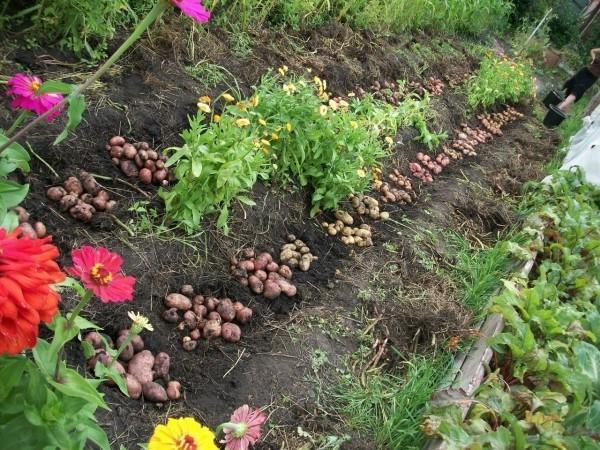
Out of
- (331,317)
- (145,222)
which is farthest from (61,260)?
(331,317)

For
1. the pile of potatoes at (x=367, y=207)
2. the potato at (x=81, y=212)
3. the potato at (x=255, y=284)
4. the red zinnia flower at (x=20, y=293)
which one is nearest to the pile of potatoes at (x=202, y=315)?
the potato at (x=255, y=284)

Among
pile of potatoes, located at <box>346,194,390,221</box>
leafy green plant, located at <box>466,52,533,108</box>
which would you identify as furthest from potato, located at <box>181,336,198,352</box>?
leafy green plant, located at <box>466,52,533,108</box>

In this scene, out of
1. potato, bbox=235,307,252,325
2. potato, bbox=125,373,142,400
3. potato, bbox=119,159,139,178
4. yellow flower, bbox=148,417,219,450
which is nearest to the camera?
yellow flower, bbox=148,417,219,450

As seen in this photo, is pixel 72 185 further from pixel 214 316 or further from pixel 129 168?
pixel 214 316

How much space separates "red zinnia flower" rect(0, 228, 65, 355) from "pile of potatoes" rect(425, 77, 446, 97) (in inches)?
175

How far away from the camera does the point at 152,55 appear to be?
279 centimetres

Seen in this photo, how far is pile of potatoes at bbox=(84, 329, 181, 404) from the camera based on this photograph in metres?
1.69

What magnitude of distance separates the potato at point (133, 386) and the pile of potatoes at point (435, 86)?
12.5ft

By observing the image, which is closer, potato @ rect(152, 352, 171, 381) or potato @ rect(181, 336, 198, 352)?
potato @ rect(152, 352, 171, 381)

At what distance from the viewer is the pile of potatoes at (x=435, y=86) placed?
4.94 m

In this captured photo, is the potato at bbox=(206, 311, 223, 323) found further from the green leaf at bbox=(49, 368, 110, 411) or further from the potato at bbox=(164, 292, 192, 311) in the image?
the green leaf at bbox=(49, 368, 110, 411)

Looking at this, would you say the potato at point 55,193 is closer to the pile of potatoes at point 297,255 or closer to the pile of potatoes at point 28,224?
the pile of potatoes at point 28,224

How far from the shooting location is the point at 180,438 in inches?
36.2

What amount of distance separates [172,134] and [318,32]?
207 centimetres
